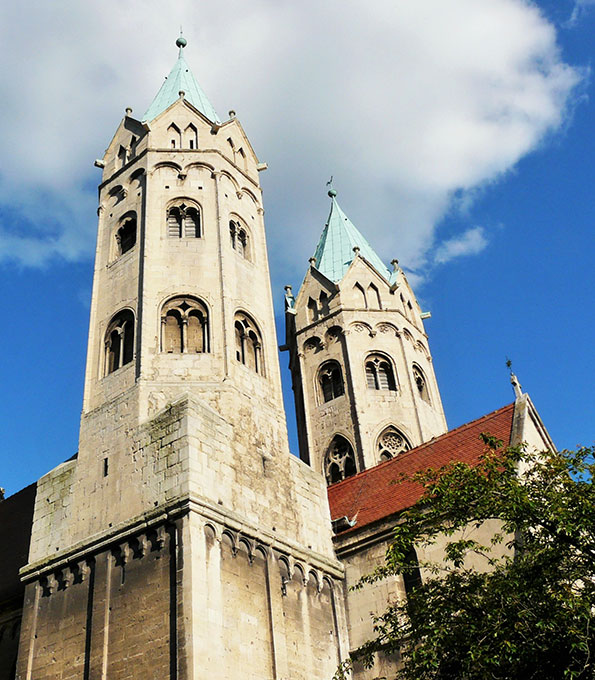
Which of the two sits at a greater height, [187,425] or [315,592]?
[187,425]

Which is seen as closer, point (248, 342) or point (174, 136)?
→ point (248, 342)

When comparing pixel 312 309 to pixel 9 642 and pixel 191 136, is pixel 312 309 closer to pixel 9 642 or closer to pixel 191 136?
pixel 191 136

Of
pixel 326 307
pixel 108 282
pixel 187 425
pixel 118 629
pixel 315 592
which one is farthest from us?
pixel 326 307

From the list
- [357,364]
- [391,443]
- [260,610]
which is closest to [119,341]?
[260,610]

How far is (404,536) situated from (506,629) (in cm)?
248

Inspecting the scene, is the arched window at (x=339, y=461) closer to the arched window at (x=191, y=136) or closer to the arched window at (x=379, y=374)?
the arched window at (x=379, y=374)

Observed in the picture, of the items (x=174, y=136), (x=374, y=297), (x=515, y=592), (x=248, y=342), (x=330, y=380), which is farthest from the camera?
(x=374, y=297)

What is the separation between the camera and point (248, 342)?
22.9 meters

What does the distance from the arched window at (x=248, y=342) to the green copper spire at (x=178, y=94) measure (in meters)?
8.43

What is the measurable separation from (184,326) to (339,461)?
46.7 ft

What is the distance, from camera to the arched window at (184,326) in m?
21.3

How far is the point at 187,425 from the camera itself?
59.6 ft

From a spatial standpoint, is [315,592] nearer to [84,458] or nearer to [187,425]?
[187,425]

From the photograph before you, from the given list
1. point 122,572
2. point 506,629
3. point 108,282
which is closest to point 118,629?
point 122,572
